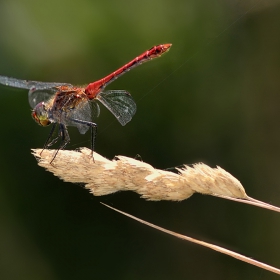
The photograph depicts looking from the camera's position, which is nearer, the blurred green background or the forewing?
the forewing

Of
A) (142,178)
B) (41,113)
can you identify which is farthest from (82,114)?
(142,178)

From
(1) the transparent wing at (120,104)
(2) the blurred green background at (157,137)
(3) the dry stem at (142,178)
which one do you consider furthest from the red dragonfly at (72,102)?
(2) the blurred green background at (157,137)

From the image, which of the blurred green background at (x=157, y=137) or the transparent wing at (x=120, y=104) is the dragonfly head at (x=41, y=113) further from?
the blurred green background at (x=157, y=137)

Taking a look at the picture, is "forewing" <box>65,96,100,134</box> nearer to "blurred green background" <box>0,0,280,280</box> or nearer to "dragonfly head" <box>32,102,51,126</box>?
"dragonfly head" <box>32,102,51,126</box>

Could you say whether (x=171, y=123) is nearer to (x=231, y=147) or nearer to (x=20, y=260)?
(x=231, y=147)

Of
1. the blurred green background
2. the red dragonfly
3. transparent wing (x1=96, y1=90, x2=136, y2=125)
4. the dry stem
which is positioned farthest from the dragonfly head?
the blurred green background

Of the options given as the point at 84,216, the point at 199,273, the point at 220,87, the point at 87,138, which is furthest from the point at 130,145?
the point at 199,273

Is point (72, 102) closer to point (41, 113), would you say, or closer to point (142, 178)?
point (41, 113)
